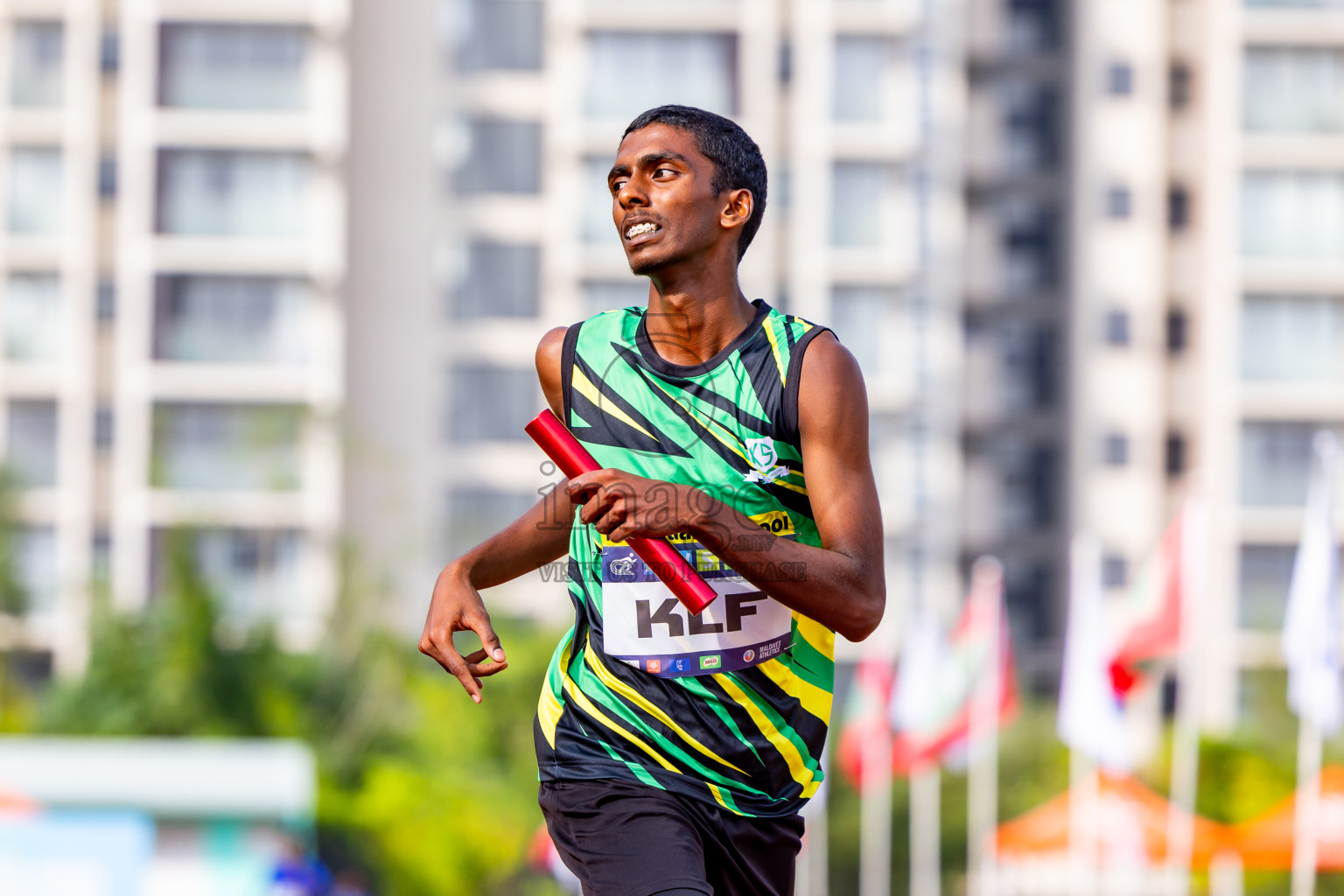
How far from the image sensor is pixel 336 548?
36.3m

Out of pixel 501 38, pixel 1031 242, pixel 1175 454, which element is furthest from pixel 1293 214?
pixel 501 38

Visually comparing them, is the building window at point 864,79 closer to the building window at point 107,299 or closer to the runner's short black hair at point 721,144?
the building window at point 107,299

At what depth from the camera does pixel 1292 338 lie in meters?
39.8

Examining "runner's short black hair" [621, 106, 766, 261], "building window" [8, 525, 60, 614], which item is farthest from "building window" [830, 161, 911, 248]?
"runner's short black hair" [621, 106, 766, 261]

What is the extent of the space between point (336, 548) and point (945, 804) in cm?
1386

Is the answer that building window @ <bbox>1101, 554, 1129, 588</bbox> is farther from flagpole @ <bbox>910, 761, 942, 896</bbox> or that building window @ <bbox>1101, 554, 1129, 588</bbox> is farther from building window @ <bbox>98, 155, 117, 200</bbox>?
building window @ <bbox>98, 155, 117, 200</bbox>

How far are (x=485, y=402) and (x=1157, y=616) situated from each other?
23.6 metres

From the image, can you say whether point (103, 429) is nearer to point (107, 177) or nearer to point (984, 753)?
point (107, 177)

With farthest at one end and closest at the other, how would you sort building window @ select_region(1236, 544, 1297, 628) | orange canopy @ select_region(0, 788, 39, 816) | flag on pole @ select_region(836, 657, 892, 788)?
building window @ select_region(1236, 544, 1297, 628) → flag on pole @ select_region(836, 657, 892, 788) → orange canopy @ select_region(0, 788, 39, 816)

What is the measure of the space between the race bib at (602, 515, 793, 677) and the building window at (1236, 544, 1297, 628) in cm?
3846

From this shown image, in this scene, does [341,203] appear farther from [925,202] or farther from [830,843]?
[830,843]

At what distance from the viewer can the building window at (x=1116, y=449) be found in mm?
43656

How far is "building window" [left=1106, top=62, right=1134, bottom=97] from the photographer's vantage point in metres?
43.8

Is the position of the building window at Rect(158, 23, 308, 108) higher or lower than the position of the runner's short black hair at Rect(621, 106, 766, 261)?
higher
